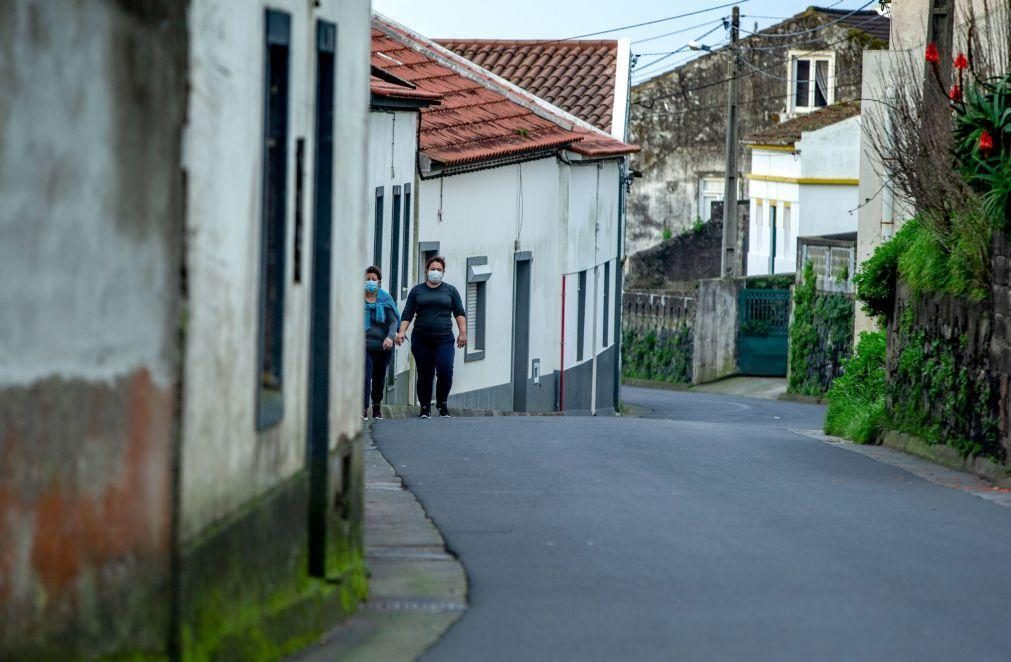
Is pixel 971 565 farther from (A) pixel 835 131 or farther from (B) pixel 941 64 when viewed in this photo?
(A) pixel 835 131

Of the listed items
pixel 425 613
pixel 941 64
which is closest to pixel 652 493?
pixel 425 613

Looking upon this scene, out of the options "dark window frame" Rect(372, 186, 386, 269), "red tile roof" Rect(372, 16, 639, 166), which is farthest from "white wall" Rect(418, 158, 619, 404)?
"dark window frame" Rect(372, 186, 386, 269)

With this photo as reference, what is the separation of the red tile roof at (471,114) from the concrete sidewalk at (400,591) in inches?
A: 575

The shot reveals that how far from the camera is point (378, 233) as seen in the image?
73.2 feet

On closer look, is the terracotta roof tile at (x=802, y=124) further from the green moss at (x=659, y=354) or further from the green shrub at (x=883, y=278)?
the green shrub at (x=883, y=278)

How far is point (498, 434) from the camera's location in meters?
15.9

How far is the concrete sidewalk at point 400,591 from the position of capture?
7.04m

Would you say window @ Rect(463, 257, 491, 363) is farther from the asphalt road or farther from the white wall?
the asphalt road

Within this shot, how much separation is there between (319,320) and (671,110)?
190 ft

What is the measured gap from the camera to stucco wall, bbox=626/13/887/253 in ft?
208

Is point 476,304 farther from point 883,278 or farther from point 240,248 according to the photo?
point 240,248

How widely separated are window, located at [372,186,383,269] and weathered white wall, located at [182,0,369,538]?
14.4 meters

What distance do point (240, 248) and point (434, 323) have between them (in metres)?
13.4

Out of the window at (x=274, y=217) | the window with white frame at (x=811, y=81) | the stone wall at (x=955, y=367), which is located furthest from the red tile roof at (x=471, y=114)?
the window with white frame at (x=811, y=81)
